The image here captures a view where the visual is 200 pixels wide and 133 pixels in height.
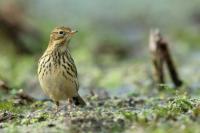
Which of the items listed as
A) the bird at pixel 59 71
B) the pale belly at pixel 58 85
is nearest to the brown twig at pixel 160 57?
the bird at pixel 59 71

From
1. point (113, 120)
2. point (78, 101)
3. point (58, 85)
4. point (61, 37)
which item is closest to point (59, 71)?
point (58, 85)

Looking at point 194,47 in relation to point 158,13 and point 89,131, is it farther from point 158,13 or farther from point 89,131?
point 89,131

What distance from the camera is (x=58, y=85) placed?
955 centimetres

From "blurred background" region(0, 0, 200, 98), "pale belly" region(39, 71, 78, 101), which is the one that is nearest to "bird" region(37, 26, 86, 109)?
"pale belly" region(39, 71, 78, 101)

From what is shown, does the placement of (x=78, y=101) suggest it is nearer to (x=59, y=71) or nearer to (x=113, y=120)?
(x=59, y=71)

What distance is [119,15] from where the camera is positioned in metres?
19.2

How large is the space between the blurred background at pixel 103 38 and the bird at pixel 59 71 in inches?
77.7

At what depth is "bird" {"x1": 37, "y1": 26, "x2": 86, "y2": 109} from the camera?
952 cm

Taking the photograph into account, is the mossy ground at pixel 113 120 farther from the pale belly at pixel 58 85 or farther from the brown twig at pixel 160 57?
the brown twig at pixel 160 57

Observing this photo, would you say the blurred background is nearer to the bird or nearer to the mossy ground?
the bird

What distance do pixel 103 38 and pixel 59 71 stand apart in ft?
21.3

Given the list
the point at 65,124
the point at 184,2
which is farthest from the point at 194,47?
the point at 65,124

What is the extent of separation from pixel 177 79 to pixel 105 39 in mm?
4458

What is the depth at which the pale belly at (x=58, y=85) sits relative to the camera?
9.51m
